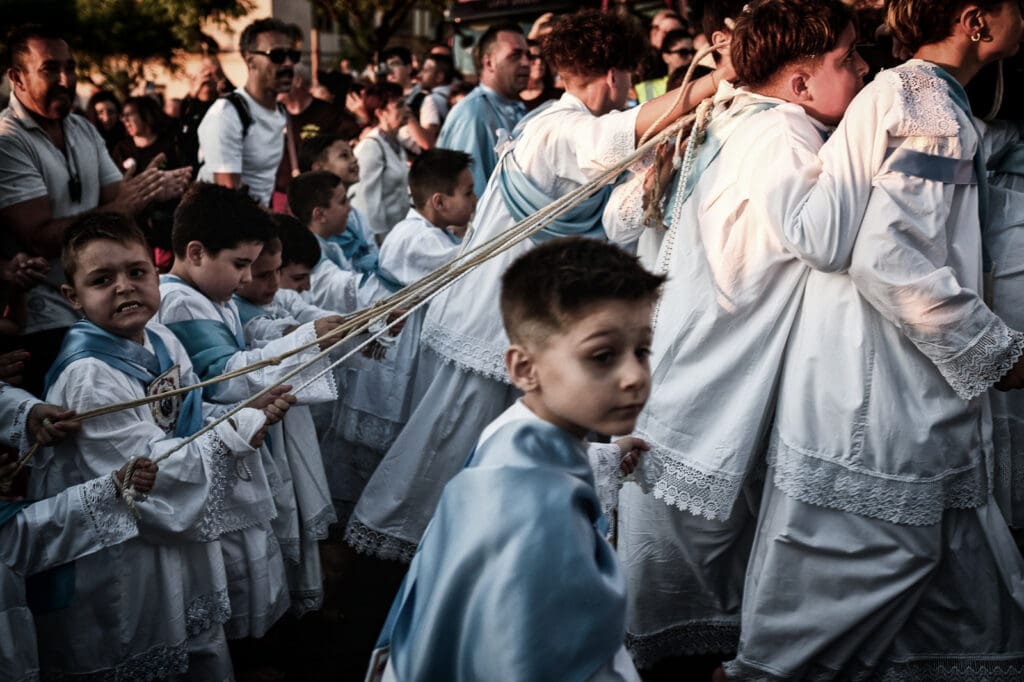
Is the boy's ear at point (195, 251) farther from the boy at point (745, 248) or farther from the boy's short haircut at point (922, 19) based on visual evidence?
the boy's short haircut at point (922, 19)

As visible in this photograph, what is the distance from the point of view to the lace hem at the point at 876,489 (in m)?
3.05

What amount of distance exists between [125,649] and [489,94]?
434cm

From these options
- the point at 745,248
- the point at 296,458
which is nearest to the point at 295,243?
the point at 296,458

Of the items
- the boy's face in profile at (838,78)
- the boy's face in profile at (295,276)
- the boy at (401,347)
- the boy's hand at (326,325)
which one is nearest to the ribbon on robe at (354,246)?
the boy at (401,347)

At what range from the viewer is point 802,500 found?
313 centimetres

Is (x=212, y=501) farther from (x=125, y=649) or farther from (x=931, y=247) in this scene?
(x=931, y=247)

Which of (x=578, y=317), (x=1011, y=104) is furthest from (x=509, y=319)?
(x=1011, y=104)

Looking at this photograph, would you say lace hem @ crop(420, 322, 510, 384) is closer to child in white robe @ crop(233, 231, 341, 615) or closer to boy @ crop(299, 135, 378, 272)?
child in white robe @ crop(233, 231, 341, 615)

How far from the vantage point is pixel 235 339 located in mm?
3975

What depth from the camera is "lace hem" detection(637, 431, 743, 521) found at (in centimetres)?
321

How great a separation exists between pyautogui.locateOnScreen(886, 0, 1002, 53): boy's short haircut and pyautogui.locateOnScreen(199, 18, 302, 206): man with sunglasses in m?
4.15

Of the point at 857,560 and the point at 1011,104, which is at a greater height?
the point at 1011,104

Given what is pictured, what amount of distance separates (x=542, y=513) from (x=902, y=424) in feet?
4.89

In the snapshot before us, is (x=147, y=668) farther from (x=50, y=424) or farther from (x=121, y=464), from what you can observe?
(x=50, y=424)
